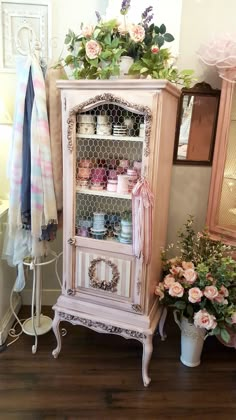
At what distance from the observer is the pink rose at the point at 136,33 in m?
1.37

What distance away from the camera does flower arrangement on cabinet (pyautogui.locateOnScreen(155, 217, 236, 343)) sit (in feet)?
5.33

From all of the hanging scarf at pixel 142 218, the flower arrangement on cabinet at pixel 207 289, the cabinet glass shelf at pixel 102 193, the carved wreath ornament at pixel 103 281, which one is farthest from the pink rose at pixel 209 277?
the cabinet glass shelf at pixel 102 193

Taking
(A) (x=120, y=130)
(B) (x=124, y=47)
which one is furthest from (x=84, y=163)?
(B) (x=124, y=47)

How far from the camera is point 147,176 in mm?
1434

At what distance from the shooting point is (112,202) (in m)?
1.69

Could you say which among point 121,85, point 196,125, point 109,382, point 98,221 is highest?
point 121,85

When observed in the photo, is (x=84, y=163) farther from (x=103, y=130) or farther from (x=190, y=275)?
(x=190, y=275)

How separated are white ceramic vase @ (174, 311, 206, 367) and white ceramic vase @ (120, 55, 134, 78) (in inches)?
51.4

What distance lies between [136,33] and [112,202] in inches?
32.1

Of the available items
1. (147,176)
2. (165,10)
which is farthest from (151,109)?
(165,10)

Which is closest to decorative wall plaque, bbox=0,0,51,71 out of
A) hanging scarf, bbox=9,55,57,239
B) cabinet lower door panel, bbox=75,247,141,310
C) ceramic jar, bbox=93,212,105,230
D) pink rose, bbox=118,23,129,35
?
hanging scarf, bbox=9,55,57,239

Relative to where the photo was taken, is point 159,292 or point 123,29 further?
point 159,292

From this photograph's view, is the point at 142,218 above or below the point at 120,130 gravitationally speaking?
below

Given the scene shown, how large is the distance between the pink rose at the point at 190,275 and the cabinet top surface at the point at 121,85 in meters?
0.91
